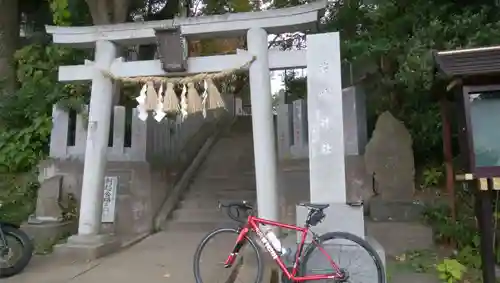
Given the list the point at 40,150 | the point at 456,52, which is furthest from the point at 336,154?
the point at 40,150

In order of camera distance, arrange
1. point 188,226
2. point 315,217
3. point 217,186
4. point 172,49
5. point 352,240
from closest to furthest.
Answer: point 352,240, point 315,217, point 172,49, point 188,226, point 217,186

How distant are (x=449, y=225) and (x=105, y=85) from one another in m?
6.42

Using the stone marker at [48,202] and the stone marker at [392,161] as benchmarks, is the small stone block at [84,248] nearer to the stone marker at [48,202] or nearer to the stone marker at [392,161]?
the stone marker at [48,202]

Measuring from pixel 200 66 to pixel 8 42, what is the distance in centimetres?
755

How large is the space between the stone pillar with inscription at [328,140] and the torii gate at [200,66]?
34.3 inches

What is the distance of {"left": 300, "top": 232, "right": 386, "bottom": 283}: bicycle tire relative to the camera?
4.93 metres

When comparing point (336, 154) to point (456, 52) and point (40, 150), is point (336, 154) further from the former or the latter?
point (40, 150)

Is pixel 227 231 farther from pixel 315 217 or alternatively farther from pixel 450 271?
pixel 450 271

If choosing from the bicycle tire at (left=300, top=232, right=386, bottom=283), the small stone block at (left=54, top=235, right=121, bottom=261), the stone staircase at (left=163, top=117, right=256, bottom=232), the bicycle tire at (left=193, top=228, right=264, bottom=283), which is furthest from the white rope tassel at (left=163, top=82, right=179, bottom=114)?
the bicycle tire at (left=300, top=232, right=386, bottom=283)

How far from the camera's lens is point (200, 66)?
24.8 ft

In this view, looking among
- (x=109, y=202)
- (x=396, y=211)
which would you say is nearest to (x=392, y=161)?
(x=396, y=211)

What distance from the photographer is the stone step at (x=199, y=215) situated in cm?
1030

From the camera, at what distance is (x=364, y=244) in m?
4.93

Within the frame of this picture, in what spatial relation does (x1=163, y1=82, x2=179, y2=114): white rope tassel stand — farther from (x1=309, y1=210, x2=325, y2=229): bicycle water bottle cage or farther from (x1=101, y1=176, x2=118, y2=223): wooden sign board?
(x1=309, y1=210, x2=325, y2=229): bicycle water bottle cage
